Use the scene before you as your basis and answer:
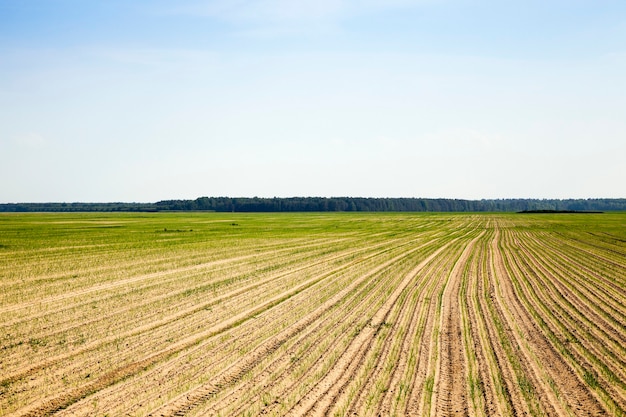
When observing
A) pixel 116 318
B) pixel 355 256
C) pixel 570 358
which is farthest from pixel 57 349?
pixel 355 256

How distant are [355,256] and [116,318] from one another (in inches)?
622

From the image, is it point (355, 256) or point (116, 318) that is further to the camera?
point (355, 256)

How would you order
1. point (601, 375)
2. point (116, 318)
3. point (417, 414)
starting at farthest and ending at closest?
1. point (116, 318)
2. point (601, 375)
3. point (417, 414)

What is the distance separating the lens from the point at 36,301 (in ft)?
45.3

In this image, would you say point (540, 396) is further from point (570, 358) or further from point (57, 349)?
point (57, 349)

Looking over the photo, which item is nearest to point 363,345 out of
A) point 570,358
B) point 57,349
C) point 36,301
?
point 570,358

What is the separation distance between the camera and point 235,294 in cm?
1511

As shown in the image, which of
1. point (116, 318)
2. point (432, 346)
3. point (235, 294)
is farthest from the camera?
point (235, 294)

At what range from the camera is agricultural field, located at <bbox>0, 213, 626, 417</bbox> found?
7.04 meters

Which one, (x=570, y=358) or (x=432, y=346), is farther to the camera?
(x=432, y=346)

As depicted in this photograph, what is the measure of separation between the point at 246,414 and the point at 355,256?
19.5 meters

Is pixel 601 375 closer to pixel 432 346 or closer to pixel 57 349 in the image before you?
pixel 432 346

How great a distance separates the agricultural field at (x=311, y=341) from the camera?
7035 mm

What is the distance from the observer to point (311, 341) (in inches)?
391
